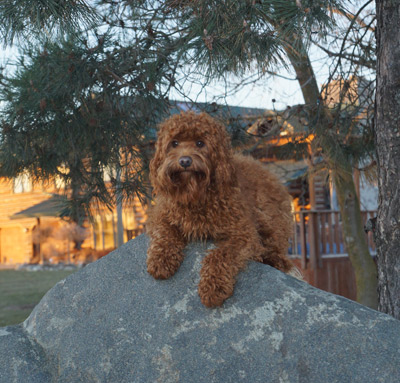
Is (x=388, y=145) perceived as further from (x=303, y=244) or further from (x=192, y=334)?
(x=303, y=244)

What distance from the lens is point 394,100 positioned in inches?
142

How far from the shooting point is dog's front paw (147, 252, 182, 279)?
2.94 metres

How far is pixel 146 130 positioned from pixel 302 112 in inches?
72.9

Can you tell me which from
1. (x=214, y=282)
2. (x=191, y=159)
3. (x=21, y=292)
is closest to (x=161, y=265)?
(x=214, y=282)

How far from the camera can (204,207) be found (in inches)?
114

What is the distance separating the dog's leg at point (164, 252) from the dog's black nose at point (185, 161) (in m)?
0.57

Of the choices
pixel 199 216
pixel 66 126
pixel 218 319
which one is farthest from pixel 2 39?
pixel 218 319

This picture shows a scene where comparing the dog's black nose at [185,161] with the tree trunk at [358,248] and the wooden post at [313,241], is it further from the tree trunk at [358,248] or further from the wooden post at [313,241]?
the wooden post at [313,241]

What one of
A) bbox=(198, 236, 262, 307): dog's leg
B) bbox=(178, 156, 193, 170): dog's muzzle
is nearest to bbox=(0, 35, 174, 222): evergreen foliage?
bbox=(178, 156, 193, 170): dog's muzzle

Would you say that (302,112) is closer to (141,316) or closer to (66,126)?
(66,126)

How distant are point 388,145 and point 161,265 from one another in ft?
6.69

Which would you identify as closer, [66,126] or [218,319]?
[218,319]

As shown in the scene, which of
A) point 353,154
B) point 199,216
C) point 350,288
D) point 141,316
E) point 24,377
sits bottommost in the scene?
point 350,288

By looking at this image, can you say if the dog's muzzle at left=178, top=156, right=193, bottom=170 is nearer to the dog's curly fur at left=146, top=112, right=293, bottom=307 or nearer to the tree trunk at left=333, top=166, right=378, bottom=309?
the dog's curly fur at left=146, top=112, right=293, bottom=307
